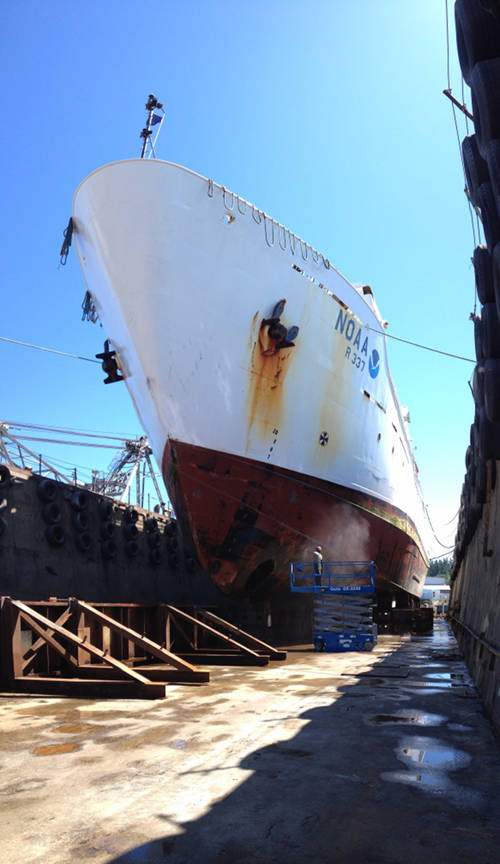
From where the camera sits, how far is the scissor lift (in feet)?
45.4

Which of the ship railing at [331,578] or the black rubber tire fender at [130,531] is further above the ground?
the black rubber tire fender at [130,531]

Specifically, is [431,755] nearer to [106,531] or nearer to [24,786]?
[24,786]

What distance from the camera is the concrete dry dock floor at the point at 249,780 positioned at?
2840mm

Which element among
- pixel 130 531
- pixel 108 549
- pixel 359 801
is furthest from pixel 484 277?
pixel 130 531

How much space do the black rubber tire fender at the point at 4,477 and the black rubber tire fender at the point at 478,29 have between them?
1042 centimetres

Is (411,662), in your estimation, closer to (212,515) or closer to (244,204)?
(212,515)

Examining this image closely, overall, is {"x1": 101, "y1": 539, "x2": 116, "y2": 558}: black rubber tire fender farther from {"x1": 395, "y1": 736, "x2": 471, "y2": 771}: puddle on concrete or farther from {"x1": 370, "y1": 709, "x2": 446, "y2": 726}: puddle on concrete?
{"x1": 395, "y1": 736, "x2": 471, "y2": 771}: puddle on concrete

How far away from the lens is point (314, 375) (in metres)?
13.8

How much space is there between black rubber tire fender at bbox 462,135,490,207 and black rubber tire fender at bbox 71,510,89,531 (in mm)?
10984

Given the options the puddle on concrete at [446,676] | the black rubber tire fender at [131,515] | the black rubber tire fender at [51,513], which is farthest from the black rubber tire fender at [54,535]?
the puddle on concrete at [446,676]

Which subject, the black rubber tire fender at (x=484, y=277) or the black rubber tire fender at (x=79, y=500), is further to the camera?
the black rubber tire fender at (x=79, y=500)

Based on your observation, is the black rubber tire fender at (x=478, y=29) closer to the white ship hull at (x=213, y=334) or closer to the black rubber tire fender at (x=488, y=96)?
the black rubber tire fender at (x=488, y=96)

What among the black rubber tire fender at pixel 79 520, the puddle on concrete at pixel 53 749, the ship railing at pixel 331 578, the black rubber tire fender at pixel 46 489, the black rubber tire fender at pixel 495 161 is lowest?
the puddle on concrete at pixel 53 749

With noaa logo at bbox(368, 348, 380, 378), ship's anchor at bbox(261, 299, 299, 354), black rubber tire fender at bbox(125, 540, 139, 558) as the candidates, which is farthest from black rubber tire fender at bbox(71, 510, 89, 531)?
noaa logo at bbox(368, 348, 380, 378)
